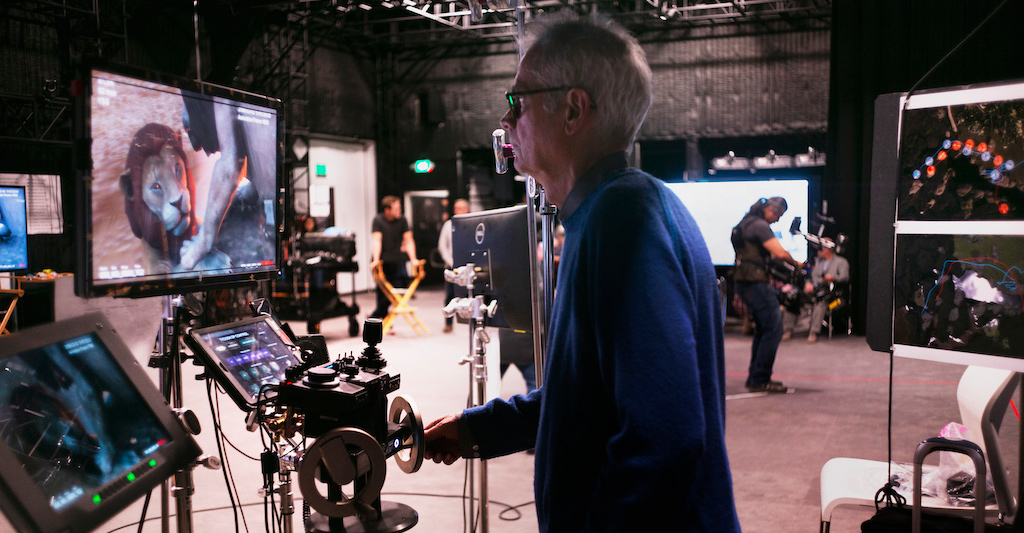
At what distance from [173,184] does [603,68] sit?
85cm

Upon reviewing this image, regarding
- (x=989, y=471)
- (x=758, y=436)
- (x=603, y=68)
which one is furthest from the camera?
(x=758, y=436)

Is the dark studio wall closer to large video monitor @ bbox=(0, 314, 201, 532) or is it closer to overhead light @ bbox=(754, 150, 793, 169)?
overhead light @ bbox=(754, 150, 793, 169)

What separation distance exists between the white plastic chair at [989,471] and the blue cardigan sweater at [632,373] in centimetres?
140

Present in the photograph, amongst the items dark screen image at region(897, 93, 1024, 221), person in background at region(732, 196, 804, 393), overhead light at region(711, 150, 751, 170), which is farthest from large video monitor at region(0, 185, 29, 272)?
overhead light at region(711, 150, 751, 170)

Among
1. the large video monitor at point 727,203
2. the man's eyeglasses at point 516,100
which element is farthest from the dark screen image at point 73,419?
the large video monitor at point 727,203

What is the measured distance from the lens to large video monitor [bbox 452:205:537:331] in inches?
104

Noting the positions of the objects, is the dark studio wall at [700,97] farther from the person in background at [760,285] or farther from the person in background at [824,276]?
the person in background at [760,285]

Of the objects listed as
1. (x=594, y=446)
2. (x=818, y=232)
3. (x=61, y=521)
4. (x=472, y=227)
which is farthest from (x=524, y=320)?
(x=818, y=232)

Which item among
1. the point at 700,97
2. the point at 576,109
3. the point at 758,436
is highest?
the point at 700,97

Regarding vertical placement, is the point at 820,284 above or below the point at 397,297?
above

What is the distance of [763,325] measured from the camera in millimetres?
5762

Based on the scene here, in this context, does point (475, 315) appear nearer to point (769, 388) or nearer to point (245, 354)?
point (245, 354)

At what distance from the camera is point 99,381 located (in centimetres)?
109

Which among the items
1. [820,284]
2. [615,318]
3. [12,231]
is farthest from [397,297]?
[615,318]
